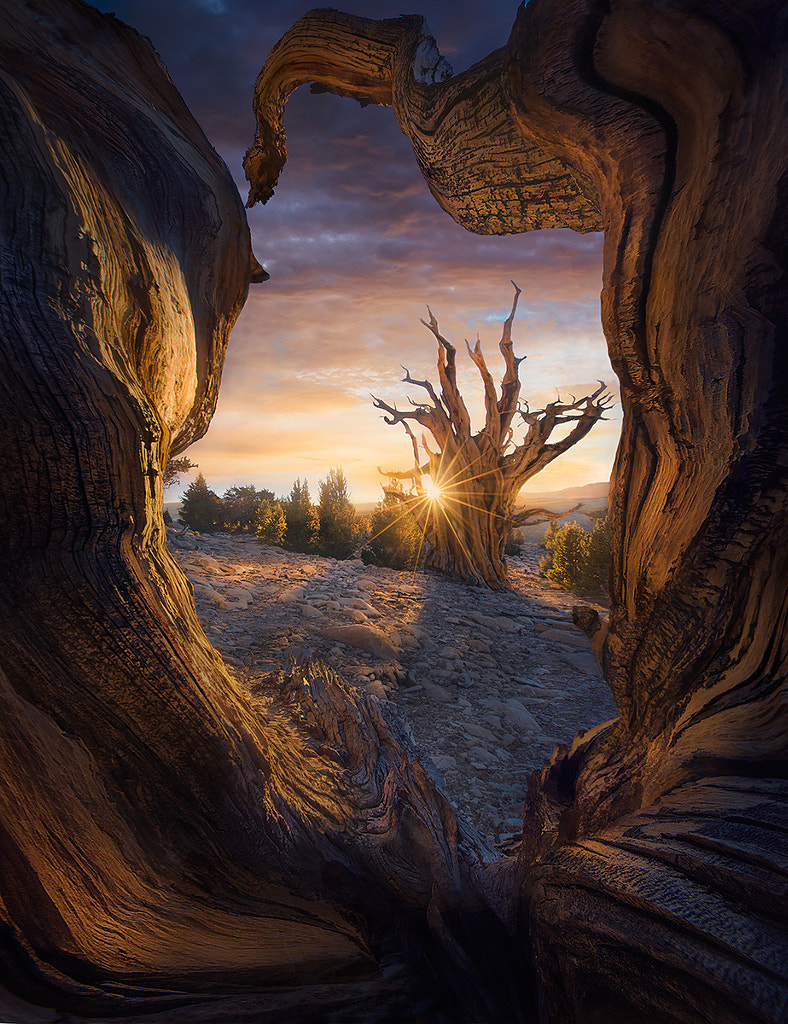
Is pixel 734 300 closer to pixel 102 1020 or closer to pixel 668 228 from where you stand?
pixel 668 228

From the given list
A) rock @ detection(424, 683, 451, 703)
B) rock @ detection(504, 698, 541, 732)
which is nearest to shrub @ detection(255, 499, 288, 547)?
rock @ detection(424, 683, 451, 703)

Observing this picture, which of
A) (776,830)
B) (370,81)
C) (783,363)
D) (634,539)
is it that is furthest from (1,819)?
(370,81)

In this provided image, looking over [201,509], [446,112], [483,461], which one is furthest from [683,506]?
[201,509]

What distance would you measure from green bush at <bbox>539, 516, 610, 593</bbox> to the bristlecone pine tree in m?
1.07

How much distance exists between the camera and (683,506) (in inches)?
50.9

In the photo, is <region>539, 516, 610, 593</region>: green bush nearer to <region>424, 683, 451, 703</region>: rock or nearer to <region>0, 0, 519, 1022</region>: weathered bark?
<region>424, 683, 451, 703</region>: rock

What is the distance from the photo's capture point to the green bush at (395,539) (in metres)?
10.0

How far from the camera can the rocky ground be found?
11.6 feet

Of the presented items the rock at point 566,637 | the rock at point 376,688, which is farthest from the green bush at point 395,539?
the rock at point 376,688

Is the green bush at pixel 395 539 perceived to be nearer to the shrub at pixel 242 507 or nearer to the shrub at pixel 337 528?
the shrub at pixel 337 528

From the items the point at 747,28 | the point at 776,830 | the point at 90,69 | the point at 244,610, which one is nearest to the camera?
the point at 776,830

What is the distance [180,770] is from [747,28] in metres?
2.14

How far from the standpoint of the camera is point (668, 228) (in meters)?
1.24

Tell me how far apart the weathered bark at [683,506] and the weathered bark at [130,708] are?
52 centimetres
